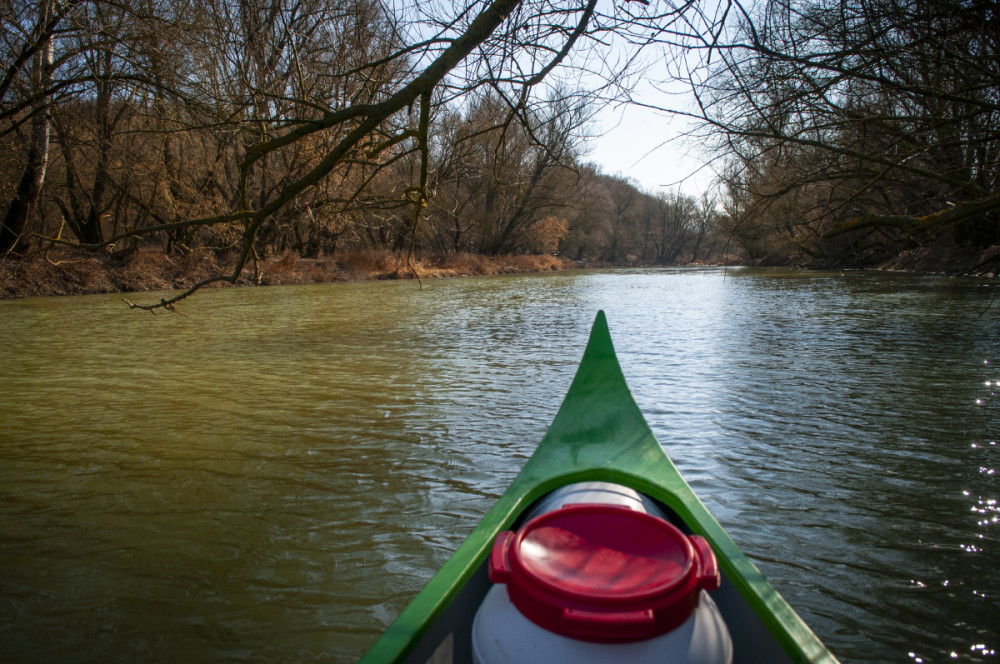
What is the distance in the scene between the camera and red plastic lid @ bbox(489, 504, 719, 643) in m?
1.10

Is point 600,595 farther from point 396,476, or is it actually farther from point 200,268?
point 200,268

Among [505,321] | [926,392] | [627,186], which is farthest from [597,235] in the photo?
[926,392]

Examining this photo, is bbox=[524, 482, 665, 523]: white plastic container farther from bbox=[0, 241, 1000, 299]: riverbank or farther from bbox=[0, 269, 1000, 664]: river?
bbox=[0, 241, 1000, 299]: riverbank

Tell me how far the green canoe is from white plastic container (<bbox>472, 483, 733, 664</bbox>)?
0.11m

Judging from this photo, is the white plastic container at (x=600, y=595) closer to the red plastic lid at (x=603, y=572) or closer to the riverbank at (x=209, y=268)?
the red plastic lid at (x=603, y=572)

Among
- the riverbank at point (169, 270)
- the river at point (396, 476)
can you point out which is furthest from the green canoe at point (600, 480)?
the riverbank at point (169, 270)

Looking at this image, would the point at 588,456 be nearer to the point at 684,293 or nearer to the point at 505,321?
the point at 505,321

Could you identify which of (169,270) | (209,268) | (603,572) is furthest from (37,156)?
(603,572)

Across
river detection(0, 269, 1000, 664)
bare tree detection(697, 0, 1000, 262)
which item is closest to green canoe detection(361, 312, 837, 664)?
river detection(0, 269, 1000, 664)

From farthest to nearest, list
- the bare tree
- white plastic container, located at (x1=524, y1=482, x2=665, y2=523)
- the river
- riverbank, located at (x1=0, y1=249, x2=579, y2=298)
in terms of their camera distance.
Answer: riverbank, located at (x1=0, y1=249, x2=579, y2=298) < the bare tree < the river < white plastic container, located at (x1=524, y1=482, x2=665, y2=523)

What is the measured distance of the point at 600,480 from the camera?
6.71ft

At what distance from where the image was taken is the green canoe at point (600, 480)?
123 cm

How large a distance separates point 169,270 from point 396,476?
19050 millimetres

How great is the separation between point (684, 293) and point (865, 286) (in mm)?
4136
